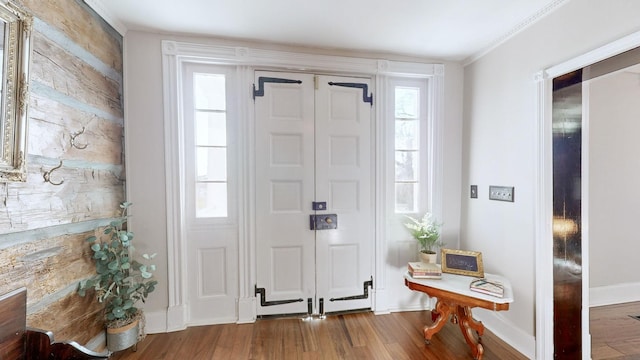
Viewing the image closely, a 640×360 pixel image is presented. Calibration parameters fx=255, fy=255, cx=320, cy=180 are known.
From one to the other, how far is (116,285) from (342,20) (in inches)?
99.3

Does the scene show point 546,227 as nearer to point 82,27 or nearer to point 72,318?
point 72,318

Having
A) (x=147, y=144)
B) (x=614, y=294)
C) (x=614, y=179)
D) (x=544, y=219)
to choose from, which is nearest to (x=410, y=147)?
(x=544, y=219)

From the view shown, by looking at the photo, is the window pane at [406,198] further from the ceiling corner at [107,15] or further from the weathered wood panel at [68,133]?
the ceiling corner at [107,15]

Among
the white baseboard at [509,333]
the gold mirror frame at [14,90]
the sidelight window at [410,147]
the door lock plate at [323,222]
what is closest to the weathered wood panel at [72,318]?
the gold mirror frame at [14,90]

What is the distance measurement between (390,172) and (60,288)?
8.29ft

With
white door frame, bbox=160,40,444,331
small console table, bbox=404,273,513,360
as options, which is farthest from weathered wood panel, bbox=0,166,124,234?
small console table, bbox=404,273,513,360

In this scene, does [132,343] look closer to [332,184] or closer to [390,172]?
[332,184]

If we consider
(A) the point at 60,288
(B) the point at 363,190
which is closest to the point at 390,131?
(B) the point at 363,190

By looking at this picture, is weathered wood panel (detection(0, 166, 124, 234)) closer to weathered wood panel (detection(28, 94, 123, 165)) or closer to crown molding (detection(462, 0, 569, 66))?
weathered wood panel (detection(28, 94, 123, 165))

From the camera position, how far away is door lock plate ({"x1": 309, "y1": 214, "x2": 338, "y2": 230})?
2422 mm

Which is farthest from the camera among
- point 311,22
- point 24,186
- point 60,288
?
point 311,22

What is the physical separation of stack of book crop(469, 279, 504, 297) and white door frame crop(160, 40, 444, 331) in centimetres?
83

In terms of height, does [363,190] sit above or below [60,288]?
above

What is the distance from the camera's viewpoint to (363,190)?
2514 millimetres
